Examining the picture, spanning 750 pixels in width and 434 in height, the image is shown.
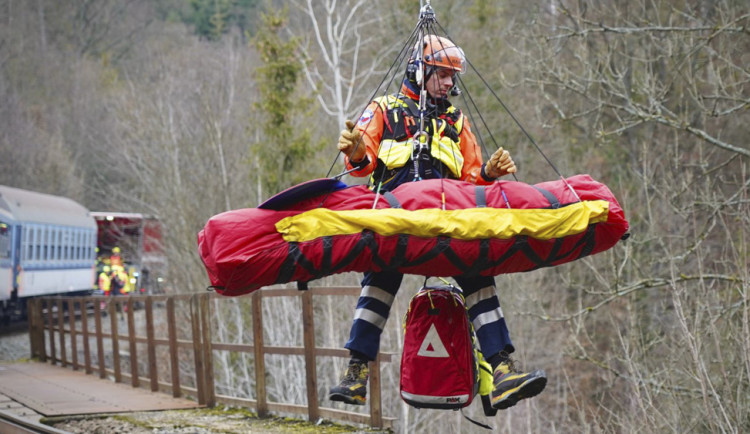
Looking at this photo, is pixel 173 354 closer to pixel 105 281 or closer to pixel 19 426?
pixel 19 426

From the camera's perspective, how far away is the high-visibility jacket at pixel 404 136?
4738mm

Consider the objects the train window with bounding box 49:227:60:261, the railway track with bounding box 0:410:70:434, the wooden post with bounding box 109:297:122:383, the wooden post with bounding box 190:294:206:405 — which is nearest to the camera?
the railway track with bounding box 0:410:70:434

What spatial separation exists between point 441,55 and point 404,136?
465mm

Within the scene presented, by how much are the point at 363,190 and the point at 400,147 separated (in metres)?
0.52

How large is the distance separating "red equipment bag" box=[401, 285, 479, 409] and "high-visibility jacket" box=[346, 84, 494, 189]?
673mm

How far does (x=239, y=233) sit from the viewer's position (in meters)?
3.98

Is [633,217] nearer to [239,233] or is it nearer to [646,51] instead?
[646,51]

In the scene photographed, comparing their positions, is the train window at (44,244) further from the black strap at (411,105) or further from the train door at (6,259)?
the black strap at (411,105)

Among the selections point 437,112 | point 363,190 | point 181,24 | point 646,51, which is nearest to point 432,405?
point 363,190

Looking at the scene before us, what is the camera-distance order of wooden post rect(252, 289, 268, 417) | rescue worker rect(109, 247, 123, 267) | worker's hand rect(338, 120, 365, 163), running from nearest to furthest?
worker's hand rect(338, 120, 365, 163) → wooden post rect(252, 289, 268, 417) → rescue worker rect(109, 247, 123, 267)

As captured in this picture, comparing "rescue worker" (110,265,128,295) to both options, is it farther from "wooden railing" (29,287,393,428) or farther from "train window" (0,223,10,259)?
"wooden railing" (29,287,393,428)

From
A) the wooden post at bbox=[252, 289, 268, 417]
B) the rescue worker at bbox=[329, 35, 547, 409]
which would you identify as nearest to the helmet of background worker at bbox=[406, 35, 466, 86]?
the rescue worker at bbox=[329, 35, 547, 409]

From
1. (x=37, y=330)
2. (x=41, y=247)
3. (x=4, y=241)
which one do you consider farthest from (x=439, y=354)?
(x=41, y=247)

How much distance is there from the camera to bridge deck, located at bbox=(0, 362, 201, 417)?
9.33 metres
